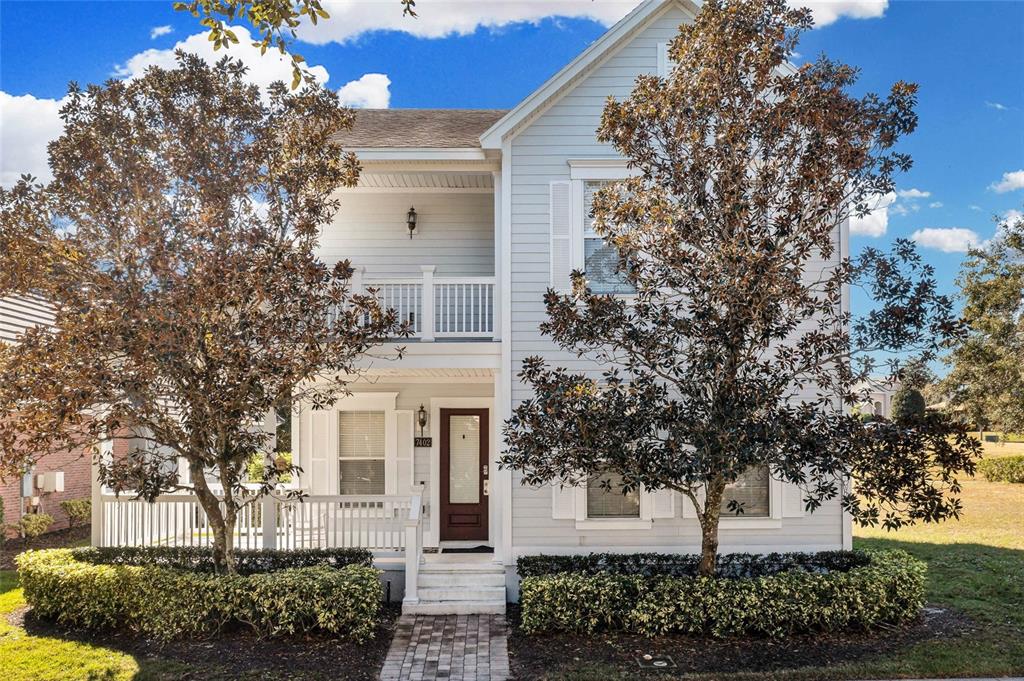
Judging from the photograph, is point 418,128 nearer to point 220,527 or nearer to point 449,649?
point 220,527

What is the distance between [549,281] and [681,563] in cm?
433

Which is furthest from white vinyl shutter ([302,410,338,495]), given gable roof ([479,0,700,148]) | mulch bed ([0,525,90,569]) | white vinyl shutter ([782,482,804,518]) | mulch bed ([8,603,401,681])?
white vinyl shutter ([782,482,804,518])

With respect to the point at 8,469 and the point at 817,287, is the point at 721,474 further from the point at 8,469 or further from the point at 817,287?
the point at 8,469

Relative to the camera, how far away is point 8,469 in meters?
8.37

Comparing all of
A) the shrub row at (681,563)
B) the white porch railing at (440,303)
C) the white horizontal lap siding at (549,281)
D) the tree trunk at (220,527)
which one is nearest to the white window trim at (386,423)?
the white porch railing at (440,303)

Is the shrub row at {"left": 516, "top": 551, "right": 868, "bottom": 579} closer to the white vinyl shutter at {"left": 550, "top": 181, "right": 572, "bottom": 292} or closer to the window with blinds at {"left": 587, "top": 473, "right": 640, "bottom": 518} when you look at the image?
the window with blinds at {"left": 587, "top": 473, "right": 640, "bottom": 518}

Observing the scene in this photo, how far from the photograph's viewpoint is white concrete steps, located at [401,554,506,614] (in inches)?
372

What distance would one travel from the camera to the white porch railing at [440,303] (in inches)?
404

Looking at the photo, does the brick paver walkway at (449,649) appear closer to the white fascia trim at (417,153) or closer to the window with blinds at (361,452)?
the window with blinds at (361,452)

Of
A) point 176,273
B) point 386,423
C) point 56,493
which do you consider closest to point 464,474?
point 386,423

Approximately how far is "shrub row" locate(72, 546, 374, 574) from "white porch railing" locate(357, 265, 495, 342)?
3.24 metres

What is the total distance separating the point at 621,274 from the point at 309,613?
6064 mm

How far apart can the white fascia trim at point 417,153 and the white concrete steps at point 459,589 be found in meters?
5.95

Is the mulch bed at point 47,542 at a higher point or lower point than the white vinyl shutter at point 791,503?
lower
